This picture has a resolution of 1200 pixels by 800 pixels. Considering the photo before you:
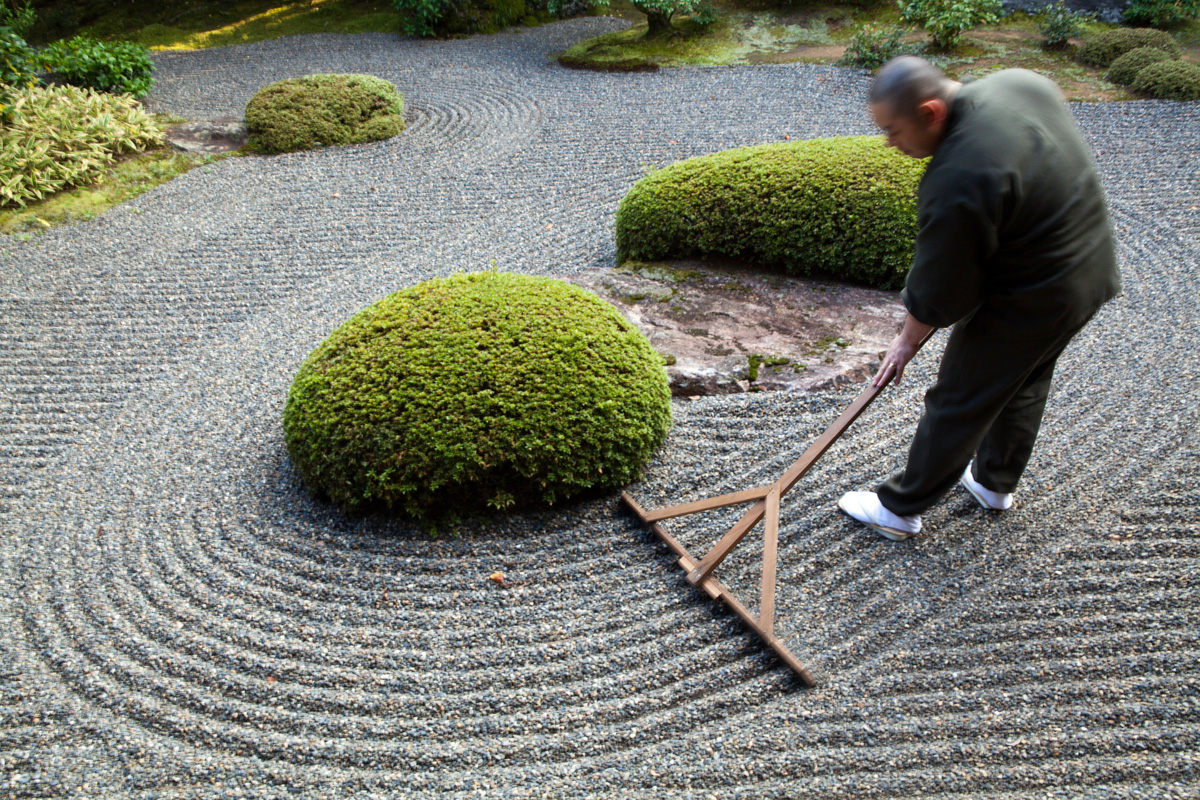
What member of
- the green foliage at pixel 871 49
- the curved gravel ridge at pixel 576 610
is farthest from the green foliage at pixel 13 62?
the green foliage at pixel 871 49

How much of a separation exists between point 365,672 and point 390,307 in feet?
6.02

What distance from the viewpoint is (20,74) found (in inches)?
327

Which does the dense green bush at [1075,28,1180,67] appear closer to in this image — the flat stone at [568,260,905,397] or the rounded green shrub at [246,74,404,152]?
the flat stone at [568,260,905,397]

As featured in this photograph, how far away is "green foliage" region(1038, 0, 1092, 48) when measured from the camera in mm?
9484

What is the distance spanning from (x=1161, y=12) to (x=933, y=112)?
11.2 metres

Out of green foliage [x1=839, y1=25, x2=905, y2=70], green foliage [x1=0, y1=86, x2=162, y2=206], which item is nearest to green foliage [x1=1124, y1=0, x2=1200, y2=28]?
green foliage [x1=839, y1=25, x2=905, y2=70]

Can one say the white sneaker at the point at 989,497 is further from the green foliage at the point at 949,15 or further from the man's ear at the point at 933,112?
the green foliage at the point at 949,15

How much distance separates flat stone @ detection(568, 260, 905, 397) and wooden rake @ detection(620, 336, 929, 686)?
1228 mm

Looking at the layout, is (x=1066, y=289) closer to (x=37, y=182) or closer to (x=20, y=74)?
(x=37, y=182)

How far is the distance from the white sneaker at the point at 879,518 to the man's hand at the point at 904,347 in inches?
25.6

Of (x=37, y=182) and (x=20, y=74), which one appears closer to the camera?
(x=37, y=182)

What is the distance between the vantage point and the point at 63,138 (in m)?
7.42

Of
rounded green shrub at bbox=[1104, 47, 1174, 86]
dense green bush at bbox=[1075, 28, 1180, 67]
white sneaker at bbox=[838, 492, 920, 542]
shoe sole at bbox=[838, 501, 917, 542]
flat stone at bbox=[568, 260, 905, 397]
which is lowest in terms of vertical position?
shoe sole at bbox=[838, 501, 917, 542]

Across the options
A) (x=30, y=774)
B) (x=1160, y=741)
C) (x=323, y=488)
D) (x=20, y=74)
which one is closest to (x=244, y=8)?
(x=20, y=74)
